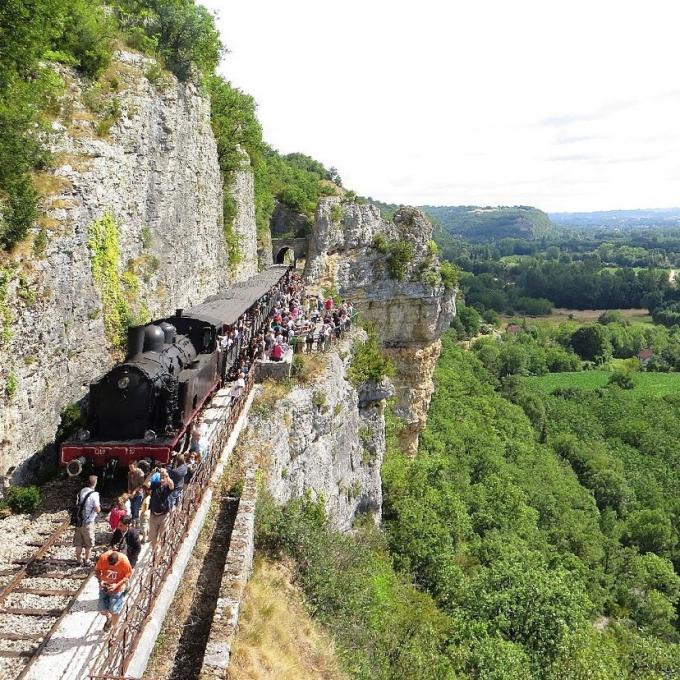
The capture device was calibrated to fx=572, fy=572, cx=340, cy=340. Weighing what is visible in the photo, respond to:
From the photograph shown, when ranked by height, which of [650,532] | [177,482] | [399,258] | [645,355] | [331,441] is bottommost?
[650,532]

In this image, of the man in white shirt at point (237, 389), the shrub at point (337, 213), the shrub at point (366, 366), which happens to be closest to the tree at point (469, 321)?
the shrub at point (337, 213)

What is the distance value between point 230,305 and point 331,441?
6.05 metres

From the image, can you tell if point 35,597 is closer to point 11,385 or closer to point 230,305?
point 11,385

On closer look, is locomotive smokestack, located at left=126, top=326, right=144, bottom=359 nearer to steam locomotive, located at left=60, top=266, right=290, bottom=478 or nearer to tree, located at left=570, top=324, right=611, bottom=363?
steam locomotive, located at left=60, top=266, right=290, bottom=478

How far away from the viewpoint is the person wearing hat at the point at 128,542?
8734 mm

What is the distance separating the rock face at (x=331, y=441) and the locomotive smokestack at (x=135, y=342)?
3.68m

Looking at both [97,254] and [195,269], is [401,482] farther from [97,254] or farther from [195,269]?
[97,254]

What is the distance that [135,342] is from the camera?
1346 centimetres

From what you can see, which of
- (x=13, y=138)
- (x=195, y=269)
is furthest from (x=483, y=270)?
(x=13, y=138)

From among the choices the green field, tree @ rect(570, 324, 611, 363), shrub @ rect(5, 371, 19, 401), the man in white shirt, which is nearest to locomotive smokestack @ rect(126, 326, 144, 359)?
shrub @ rect(5, 371, 19, 401)

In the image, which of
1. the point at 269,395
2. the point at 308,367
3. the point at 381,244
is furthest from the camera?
the point at 381,244

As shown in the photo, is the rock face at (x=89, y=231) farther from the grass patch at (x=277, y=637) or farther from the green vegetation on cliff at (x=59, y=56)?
the grass patch at (x=277, y=637)

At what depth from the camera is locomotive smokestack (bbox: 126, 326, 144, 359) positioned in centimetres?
1341

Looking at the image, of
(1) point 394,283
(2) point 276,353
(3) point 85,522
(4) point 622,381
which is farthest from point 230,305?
(4) point 622,381
